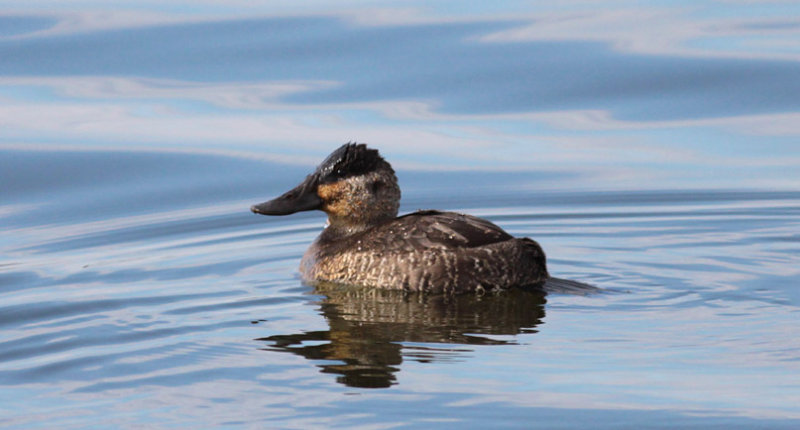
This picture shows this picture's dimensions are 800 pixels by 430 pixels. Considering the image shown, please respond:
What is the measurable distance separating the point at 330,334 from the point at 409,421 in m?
1.97

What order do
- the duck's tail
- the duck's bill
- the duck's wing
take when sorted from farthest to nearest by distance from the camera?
the duck's bill → the duck's wing → the duck's tail

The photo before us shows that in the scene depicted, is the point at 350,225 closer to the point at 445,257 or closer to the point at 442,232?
the point at 442,232

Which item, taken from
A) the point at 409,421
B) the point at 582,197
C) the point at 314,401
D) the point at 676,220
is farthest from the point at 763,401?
the point at 582,197

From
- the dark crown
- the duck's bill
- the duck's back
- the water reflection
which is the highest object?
the dark crown

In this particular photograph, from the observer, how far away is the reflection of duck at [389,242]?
9.69 m

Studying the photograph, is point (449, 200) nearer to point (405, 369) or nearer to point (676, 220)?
point (676, 220)

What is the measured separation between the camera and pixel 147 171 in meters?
14.2

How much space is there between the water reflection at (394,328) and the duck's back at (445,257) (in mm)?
100

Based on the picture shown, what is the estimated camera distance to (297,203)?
1083cm

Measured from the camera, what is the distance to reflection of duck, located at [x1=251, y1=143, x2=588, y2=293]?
9.69 m

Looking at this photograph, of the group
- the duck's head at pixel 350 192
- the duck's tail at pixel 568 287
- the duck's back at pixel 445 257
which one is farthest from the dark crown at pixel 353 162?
the duck's tail at pixel 568 287

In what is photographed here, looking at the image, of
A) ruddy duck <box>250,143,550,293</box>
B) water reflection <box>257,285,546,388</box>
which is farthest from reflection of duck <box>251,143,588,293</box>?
water reflection <box>257,285,546,388</box>

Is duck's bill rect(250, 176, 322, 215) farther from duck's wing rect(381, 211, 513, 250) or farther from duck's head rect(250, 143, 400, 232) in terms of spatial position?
duck's wing rect(381, 211, 513, 250)

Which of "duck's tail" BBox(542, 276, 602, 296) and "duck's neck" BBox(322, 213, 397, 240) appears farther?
"duck's neck" BBox(322, 213, 397, 240)
